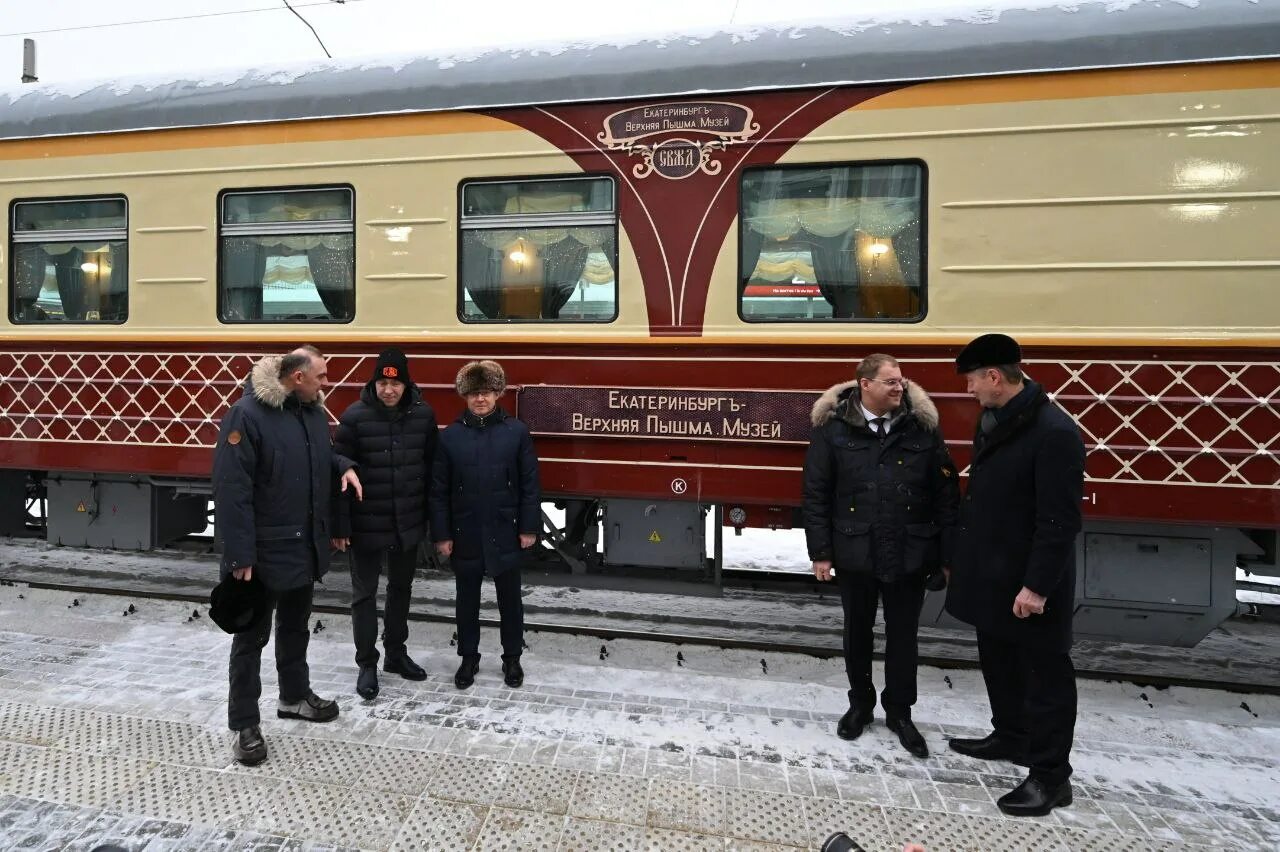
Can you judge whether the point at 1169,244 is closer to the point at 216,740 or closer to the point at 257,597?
the point at 257,597

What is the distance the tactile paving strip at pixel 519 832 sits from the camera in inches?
98.7

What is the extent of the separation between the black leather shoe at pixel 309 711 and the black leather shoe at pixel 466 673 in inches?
23.8

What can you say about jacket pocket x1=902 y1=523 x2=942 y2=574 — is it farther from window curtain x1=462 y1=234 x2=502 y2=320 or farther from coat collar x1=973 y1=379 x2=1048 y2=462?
window curtain x1=462 y1=234 x2=502 y2=320

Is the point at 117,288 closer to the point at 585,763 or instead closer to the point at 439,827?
the point at 439,827

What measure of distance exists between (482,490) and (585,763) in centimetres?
138

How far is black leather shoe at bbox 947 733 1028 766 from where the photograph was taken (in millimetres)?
3119

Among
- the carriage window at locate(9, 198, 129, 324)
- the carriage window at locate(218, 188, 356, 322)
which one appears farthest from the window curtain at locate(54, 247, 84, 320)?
the carriage window at locate(218, 188, 356, 322)

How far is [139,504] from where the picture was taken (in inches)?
193

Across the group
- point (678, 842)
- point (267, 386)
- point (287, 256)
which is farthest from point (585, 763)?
point (287, 256)

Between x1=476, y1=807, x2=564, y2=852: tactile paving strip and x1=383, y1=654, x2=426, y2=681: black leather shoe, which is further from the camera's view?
x1=383, y1=654, x2=426, y2=681: black leather shoe

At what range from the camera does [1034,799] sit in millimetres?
2758

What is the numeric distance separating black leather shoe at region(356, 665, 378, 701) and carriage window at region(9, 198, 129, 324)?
297cm

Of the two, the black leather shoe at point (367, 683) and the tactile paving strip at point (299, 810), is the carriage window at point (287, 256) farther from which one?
the tactile paving strip at point (299, 810)

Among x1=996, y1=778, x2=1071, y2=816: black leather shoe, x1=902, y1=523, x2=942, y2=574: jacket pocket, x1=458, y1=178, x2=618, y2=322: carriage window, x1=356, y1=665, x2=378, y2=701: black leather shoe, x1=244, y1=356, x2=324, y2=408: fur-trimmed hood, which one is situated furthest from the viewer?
x1=458, y1=178, x2=618, y2=322: carriage window
